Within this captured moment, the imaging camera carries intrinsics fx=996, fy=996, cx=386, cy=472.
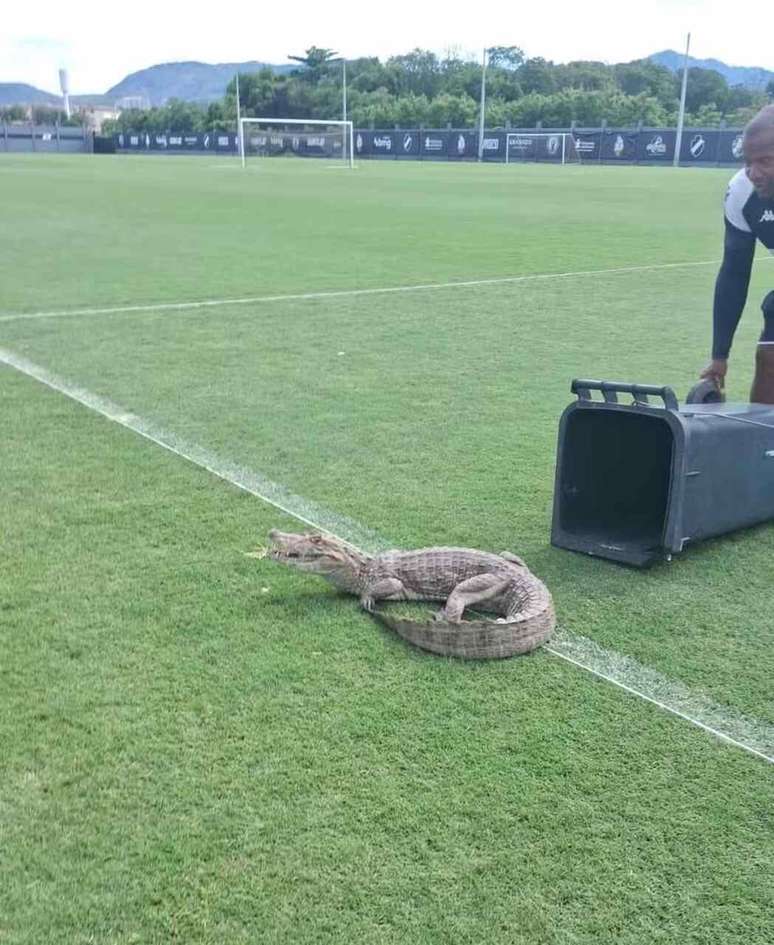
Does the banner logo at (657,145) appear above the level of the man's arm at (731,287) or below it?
below

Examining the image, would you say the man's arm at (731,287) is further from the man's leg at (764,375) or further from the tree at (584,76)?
the tree at (584,76)

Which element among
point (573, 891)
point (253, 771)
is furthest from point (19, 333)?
point (573, 891)

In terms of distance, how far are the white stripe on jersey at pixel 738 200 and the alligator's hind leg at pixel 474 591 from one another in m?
2.66

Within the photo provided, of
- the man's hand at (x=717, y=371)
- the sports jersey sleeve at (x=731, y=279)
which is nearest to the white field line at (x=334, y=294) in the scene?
the sports jersey sleeve at (x=731, y=279)

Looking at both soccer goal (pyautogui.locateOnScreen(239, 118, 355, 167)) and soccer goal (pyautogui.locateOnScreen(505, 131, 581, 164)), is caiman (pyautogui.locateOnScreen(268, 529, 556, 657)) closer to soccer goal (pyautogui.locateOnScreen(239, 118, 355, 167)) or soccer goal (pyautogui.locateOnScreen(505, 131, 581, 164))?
soccer goal (pyautogui.locateOnScreen(505, 131, 581, 164))

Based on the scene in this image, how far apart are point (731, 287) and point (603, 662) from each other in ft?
9.10

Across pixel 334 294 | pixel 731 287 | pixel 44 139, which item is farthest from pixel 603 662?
pixel 44 139

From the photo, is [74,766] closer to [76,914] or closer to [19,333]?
[76,914]

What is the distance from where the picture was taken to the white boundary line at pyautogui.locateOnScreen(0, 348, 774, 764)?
2857 mm

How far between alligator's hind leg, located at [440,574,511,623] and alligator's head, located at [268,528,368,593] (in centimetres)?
38

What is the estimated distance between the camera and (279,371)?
23.1 feet

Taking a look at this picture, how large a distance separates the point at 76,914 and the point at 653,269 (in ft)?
39.0

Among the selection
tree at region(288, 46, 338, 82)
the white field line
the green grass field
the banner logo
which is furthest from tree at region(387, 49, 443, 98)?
the green grass field

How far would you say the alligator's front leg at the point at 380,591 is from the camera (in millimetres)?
3545
